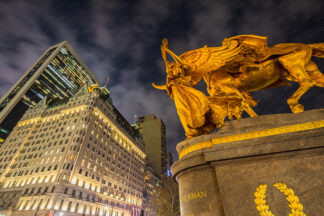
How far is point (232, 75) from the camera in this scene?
496 centimetres

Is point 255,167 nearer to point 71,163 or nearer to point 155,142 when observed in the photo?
point 71,163

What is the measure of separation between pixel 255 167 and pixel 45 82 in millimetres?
108186

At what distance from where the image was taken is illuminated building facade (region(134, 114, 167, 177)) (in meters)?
106

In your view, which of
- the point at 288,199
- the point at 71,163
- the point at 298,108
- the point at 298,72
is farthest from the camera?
the point at 71,163

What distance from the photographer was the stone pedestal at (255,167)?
228cm

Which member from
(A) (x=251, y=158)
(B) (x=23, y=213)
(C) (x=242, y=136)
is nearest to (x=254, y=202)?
(A) (x=251, y=158)

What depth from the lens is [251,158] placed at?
2699 millimetres

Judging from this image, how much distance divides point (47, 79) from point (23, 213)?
73352 mm

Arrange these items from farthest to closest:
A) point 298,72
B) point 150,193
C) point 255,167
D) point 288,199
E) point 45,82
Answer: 1. point 45,82
2. point 150,193
3. point 298,72
4. point 255,167
5. point 288,199

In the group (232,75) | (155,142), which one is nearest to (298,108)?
(232,75)

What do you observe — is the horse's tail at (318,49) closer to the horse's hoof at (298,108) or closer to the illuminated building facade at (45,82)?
the horse's hoof at (298,108)

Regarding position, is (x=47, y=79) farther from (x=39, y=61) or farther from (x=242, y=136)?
(x=242, y=136)

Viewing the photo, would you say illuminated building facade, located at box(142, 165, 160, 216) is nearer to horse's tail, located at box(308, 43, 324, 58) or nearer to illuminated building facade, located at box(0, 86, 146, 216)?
illuminated building facade, located at box(0, 86, 146, 216)

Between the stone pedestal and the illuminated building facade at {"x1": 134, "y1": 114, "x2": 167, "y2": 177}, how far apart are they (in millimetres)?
103832
